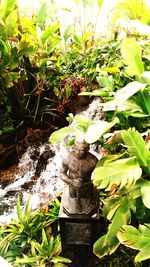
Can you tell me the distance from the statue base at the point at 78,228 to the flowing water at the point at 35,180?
549 mm

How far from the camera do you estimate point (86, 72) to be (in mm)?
3227

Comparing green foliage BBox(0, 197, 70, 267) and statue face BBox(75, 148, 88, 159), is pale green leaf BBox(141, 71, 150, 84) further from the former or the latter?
green foliage BBox(0, 197, 70, 267)

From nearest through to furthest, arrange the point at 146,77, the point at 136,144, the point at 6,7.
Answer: the point at 136,144
the point at 146,77
the point at 6,7

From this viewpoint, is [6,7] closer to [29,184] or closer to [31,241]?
[29,184]

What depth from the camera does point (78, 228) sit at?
2211mm

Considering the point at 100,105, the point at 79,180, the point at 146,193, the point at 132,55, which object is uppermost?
the point at 132,55

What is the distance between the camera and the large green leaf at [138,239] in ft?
5.44

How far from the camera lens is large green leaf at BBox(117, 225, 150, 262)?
1.66 meters

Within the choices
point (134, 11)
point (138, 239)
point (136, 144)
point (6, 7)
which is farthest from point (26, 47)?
point (138, 239)

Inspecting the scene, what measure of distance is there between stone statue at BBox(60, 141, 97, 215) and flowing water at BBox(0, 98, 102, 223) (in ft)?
2.38

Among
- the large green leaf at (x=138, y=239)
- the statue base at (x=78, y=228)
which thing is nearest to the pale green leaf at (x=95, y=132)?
the large green leaf at (x=138, y=239)

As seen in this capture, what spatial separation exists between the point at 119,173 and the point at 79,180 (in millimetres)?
350

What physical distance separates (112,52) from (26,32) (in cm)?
87

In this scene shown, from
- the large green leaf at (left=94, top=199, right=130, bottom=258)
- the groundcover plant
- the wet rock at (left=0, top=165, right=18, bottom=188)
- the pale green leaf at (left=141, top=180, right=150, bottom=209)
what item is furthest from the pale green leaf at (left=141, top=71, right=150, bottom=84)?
the wet rock at (left=0, top=165, right=18, bottom=188)
